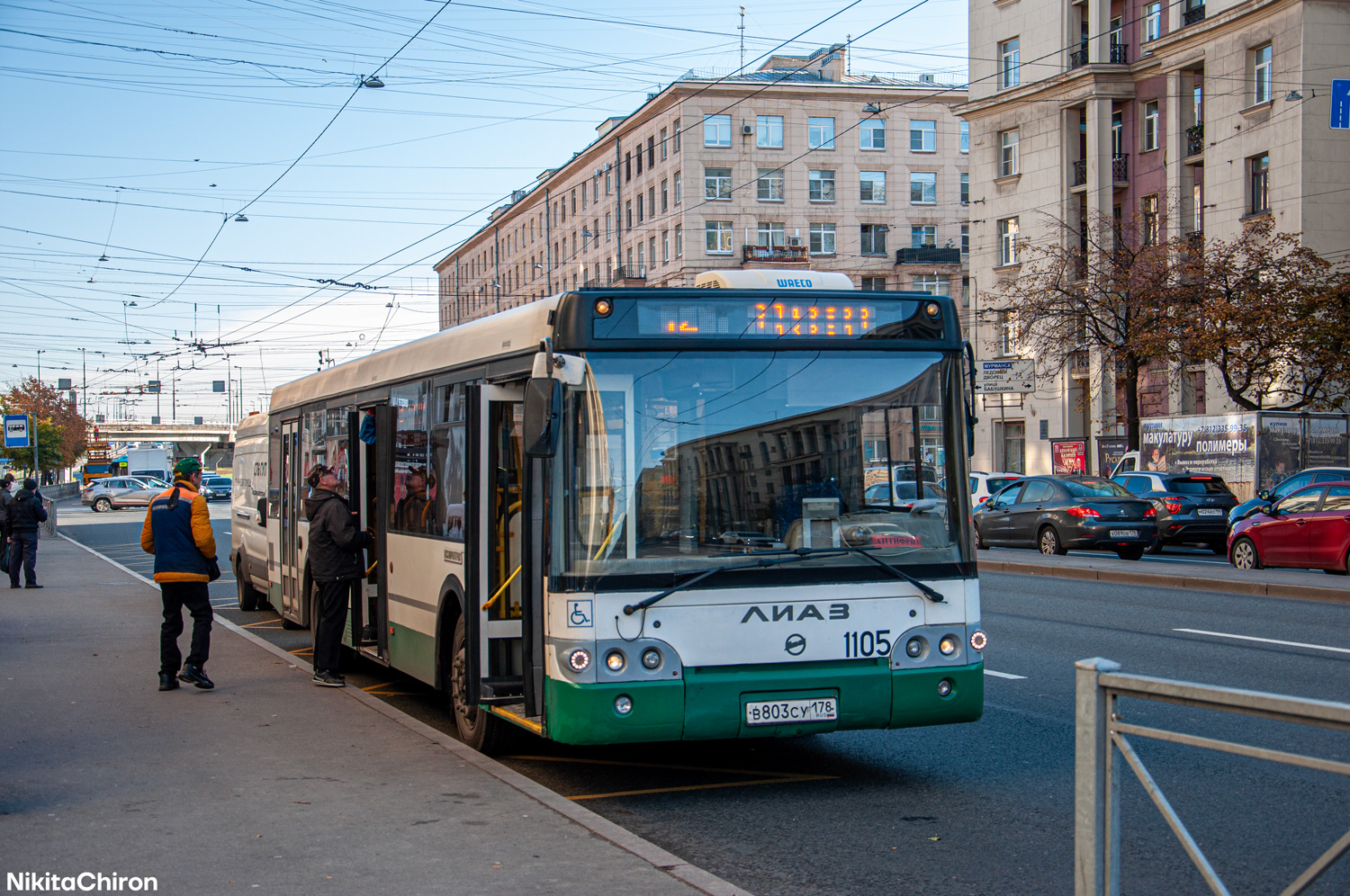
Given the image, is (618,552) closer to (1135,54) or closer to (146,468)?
(1135,54)

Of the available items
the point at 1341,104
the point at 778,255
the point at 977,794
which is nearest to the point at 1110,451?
the point at 1341,104

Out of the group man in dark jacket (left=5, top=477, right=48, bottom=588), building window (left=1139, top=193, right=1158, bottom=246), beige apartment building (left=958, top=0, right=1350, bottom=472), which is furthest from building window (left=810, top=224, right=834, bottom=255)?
man in dark jacket (left=5, top=477, right=48, bottom=588)

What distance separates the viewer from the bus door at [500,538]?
311 inches

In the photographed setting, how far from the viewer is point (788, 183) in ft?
251

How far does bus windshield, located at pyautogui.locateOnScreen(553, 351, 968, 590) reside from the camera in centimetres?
683

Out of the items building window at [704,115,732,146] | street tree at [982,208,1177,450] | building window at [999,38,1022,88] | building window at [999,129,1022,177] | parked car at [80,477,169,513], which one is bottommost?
parked car at [80,477,169,513]

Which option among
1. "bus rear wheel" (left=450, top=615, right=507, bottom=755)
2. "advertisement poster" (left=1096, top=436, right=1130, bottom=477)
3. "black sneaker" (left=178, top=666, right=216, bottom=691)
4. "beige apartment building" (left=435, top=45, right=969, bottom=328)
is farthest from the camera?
"beige apartment building" (left=435, top=45, right=969, bottom=328)

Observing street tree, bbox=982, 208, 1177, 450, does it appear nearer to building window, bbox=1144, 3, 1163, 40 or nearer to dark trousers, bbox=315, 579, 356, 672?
building window, bbox=1144, 3, 1163, 40

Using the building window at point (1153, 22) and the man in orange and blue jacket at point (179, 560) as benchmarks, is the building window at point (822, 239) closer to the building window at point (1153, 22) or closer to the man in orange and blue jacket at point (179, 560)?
the building window at point (1153, 22)

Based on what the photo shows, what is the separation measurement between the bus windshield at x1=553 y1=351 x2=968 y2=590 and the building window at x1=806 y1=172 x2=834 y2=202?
2799 inches

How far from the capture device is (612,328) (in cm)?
700

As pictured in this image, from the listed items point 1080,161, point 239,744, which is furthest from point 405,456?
point 1080,161

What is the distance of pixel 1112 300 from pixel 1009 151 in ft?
49.8

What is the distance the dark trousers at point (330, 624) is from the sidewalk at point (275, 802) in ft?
0.93
